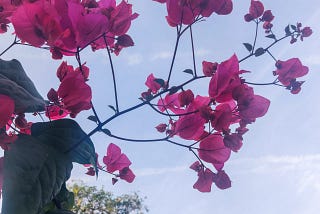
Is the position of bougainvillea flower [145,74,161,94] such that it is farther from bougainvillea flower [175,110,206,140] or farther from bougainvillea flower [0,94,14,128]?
bougainvillea flower [0,94,14,128]

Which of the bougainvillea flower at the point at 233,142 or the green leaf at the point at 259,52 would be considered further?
the green leaf at the point at 259,52

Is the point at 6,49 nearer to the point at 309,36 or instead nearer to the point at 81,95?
the point at 81,95

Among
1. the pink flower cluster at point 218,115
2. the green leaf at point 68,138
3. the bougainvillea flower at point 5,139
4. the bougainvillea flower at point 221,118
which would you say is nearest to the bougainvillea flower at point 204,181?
the pink flower cluster at point 218,115

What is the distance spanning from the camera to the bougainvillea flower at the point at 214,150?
0.61 metres

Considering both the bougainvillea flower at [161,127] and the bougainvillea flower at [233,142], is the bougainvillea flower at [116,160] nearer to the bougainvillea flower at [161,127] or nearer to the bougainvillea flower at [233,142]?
the bougainvillea flower at [161,127]

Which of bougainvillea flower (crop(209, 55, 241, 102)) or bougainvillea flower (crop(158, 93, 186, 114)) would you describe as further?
bougainvillea flower (crop(158, 93, 186, 114))

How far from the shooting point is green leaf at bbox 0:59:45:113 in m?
0.44

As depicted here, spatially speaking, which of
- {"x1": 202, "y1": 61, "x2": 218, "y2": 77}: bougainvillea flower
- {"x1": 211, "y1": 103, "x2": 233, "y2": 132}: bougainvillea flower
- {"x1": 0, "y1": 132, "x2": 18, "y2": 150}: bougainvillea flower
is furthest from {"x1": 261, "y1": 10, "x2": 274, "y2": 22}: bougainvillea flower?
{"x1": 0, "y1": 132, "x2": 18, "y2": 150}: bougainvillea flower

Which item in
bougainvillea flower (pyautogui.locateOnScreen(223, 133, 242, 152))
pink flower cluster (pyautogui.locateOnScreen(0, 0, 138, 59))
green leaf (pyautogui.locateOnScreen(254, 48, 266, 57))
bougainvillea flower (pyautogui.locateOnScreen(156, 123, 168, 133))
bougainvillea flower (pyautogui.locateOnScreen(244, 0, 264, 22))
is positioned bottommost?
bougainvillea flower (pyautogui.locateOnScreen(223, 133, 242, 152))

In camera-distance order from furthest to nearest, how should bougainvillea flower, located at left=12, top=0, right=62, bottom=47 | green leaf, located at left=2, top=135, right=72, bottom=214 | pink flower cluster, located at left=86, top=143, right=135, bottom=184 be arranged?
pink flower cluster, located at left=86, top=143, right=135, bottom=184, bougainvillea flower, located at left=12, top=0, right=62, bottom=47, green leaf, located at left=2, top=135, right=72, bottom=214

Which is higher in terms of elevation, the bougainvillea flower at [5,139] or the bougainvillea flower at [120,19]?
the bougainvillea flower at [120,19]

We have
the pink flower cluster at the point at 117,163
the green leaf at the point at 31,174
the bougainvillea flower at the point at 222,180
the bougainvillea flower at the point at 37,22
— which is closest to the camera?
the green leaf at the point at 31,174

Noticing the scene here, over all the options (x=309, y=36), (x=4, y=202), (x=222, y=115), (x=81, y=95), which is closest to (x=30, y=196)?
(x=4, y=202)

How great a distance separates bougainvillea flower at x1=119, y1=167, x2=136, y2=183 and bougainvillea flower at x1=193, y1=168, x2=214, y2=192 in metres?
0.12
